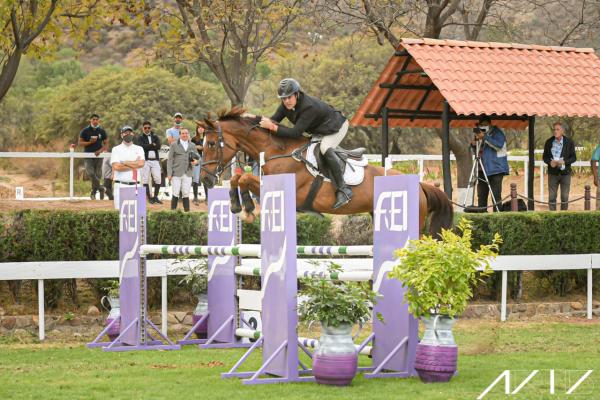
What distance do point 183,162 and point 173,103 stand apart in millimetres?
28321

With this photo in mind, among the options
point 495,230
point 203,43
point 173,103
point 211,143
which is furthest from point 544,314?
point 173,103

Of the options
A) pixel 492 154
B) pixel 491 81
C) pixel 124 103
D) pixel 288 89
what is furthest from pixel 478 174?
pixel 124 103

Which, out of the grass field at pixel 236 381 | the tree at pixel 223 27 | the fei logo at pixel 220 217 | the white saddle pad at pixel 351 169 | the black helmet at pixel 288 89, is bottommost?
the grass field at pixel 236 381

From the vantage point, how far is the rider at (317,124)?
40.1 feet

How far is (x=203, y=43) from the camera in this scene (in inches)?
918

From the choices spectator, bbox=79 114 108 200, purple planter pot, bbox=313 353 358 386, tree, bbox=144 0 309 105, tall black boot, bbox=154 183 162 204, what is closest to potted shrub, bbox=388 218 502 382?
purple planter pot, bbox=313 353 358 386

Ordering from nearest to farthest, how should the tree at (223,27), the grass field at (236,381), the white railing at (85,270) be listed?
the grass field at (236,381) < the white railing at (85,270) < the tree at (223,27)

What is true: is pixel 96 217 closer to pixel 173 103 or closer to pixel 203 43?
pixel 203 43

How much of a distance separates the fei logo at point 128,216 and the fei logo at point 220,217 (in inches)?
34.3

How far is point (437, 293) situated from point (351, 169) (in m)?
4.62

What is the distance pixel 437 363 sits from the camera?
862 centimetres

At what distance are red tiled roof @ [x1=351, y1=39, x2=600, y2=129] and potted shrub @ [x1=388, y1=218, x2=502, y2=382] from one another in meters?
9.23

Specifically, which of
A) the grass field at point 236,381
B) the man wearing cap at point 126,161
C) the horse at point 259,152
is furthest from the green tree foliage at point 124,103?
the grass field at point 236,381

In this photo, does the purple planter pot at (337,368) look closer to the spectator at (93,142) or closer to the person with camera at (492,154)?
the person with camera at (492,154)
